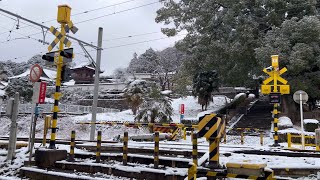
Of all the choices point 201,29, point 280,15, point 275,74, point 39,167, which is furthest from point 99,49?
point 280,15

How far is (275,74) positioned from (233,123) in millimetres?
13210

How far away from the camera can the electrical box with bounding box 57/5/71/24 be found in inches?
360

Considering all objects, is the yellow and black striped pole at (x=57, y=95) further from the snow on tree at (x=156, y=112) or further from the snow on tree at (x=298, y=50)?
the snow on tree at (x=156, y=112)

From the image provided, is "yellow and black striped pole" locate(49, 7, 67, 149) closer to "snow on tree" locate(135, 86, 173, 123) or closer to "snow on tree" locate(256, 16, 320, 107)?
"snow on tree" locate(256, 16, 320, 107)

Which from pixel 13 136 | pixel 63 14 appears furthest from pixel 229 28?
pixel 13 136

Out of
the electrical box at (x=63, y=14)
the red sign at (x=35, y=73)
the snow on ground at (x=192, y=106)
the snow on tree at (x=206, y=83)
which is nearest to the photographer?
the red sign at (x=35, y=73)

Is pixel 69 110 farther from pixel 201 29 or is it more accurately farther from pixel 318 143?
pixel 318 143

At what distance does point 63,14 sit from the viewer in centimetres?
916

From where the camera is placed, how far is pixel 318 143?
11.1m

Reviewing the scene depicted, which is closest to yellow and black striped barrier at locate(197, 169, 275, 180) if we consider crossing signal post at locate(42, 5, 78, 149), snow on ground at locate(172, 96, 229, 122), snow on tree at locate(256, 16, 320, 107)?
crossing signal post at locate(42, 5, 78, 149)

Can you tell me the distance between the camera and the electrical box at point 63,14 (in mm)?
9142

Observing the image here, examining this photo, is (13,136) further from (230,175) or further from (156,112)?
(156,112)

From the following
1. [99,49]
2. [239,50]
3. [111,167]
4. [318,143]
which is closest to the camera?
[111,167]

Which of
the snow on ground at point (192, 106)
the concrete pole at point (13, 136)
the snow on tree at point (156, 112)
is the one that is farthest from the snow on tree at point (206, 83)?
the concrete pole at point (13, 136)
